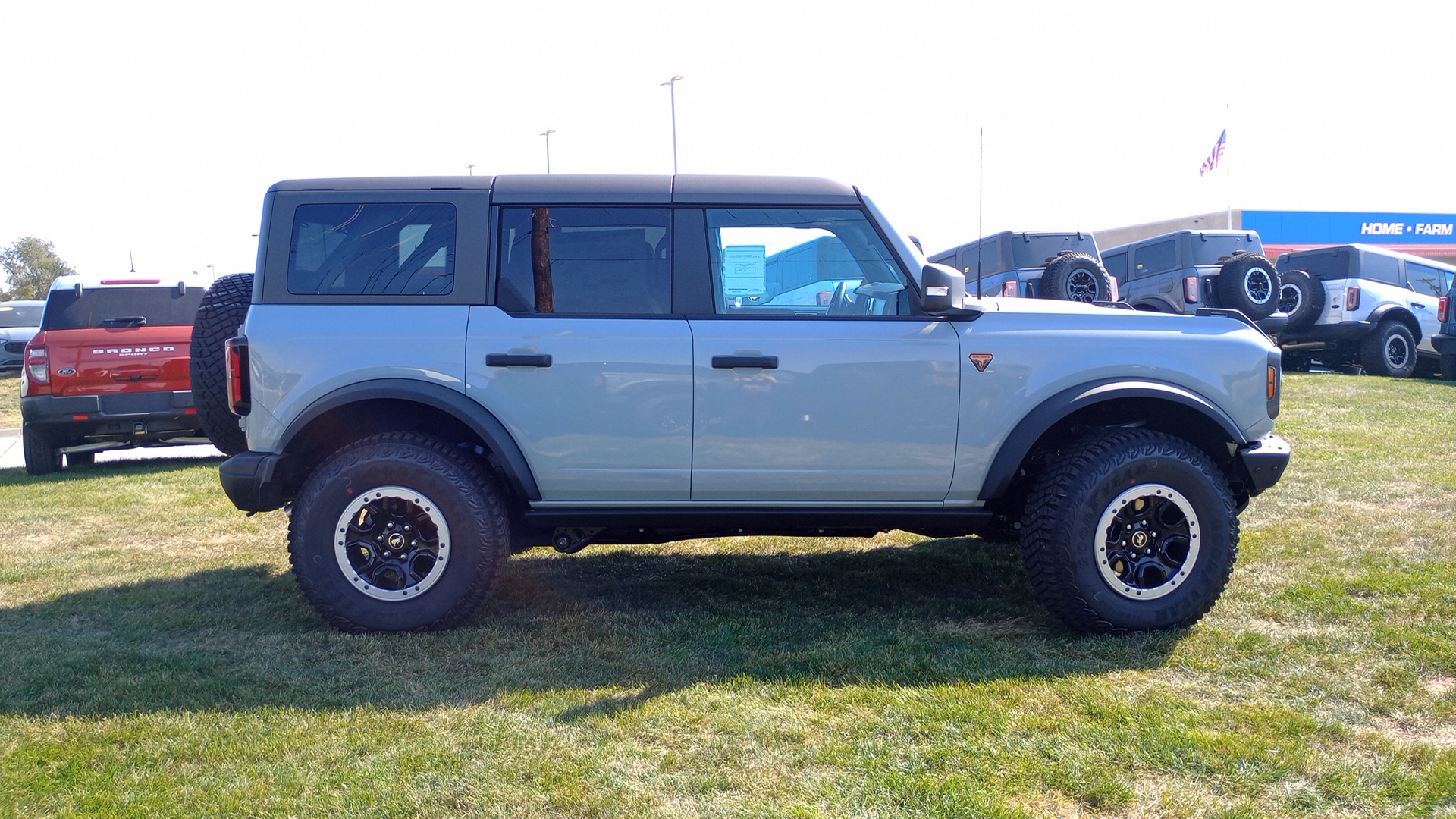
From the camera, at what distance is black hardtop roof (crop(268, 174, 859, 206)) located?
14.9 ft

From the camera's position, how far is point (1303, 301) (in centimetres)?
1546

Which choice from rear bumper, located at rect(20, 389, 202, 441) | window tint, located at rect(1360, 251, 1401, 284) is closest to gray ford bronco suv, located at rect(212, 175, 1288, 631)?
rear bumper, located at rect(20, 389, 202, 441)

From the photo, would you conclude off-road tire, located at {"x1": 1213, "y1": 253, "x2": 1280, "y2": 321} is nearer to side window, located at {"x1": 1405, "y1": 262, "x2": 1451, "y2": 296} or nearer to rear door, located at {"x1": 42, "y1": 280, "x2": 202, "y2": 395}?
side window, located at {"x1": 1405, "y1": 262, "x2": 1451, "y2": 296}

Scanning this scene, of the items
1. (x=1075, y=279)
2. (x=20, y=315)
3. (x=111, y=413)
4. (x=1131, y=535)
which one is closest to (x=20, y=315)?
(x=20, y=315)

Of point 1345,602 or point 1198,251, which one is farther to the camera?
point 1198,251

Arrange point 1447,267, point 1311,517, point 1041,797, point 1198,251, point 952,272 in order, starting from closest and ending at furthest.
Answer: point 1041,797
point 952,272
point 1311,517
point 1198,251
point 1447,267

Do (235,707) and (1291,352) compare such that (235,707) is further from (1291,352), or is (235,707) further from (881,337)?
(1291,352)

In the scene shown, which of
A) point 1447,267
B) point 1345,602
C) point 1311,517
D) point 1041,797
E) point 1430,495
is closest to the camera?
point 1041,797

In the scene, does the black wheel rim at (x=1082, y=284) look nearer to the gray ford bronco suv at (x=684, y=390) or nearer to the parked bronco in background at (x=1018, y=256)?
the parked bronco in background at (x=1018, y=256)

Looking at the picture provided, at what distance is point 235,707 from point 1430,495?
7035mm

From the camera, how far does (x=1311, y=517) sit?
633 centimetres

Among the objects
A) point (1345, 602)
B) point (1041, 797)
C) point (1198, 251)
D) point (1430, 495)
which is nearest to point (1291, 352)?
point (1198, 251)

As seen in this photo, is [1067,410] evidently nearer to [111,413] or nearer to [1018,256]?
[111,413]

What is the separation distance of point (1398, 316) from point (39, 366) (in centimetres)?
1713
